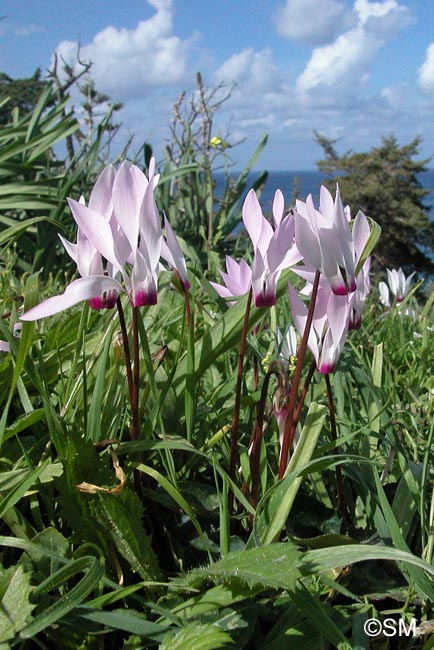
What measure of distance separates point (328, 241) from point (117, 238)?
1.05 feet

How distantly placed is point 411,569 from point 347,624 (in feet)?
0.44

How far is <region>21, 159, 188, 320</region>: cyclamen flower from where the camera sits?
1.03 metres

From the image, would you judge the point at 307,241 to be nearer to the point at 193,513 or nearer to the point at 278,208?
the point at 278,208

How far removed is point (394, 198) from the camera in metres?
30.5

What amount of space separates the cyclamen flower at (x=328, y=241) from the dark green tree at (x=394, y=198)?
28.9m

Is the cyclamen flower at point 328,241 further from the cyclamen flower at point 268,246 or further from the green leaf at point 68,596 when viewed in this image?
the green leaf at point 68,596

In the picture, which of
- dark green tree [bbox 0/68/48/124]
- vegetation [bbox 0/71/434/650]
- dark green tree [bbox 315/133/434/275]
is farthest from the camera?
dark green tree [bbox 315/133/434/275]

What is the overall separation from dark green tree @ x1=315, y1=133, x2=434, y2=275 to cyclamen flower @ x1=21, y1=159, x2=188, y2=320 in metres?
29.0

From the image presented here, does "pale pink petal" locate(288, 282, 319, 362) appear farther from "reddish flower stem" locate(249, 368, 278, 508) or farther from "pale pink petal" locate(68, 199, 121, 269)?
"pale pink petal" locate(68, 199, 121, 269)

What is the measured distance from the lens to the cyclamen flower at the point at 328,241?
3.41 feet

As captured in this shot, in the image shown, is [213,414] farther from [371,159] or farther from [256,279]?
[371,159]

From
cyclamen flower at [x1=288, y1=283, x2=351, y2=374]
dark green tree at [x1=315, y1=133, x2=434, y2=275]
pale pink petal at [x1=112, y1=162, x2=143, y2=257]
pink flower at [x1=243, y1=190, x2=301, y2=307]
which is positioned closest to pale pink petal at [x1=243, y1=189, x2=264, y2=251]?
pink flower at [x1=243, y1=190, x2=301, y2=307]

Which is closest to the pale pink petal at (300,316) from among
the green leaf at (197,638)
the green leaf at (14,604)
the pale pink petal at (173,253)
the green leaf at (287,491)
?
the green leaf at (287,491)

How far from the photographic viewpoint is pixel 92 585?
0.94m
